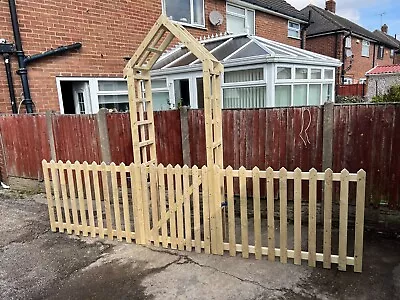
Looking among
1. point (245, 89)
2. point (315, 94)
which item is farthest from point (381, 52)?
point (245, 89)

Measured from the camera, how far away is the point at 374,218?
439 cm

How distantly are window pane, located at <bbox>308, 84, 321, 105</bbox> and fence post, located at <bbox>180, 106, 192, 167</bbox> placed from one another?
206 inches

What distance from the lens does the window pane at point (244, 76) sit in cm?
788

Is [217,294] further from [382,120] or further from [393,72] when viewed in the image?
[393,72]

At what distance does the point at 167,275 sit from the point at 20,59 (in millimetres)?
5961

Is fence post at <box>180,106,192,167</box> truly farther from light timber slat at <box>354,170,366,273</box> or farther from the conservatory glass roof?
the conservatory glass roof

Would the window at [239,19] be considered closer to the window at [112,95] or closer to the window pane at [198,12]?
the window pane at [198,12]

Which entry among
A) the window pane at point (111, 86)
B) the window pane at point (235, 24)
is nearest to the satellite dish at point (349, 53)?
the window pane at point (235, 24)

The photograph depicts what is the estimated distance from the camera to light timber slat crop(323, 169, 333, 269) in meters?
3.43

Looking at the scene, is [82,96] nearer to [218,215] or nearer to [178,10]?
[178,10]

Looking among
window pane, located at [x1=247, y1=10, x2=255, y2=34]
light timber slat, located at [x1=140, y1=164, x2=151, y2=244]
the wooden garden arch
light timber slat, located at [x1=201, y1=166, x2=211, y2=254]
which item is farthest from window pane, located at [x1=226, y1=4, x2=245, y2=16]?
light timber slat, located at [x1=201, y1=166, x2=211, y2=254]

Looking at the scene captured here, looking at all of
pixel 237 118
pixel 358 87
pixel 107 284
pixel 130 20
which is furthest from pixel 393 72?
pixel 107 284

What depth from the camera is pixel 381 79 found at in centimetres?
1755

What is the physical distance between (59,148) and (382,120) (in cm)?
594
